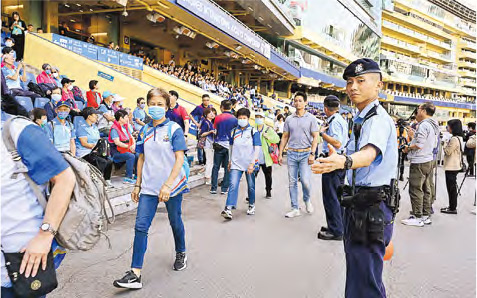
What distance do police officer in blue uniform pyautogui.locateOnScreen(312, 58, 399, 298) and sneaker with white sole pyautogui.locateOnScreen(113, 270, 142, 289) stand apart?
6.02 ft

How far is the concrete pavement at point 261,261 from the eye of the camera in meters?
3.34

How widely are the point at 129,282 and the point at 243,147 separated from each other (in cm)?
315

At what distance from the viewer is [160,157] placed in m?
3.44

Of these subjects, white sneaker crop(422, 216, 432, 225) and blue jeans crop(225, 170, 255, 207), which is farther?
white sneaker crop(422, 216, 432, 225)

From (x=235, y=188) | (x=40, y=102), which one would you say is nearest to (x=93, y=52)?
(x=40, y=102)

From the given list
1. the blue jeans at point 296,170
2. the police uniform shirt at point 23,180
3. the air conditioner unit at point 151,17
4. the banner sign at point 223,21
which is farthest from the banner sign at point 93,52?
the police uniform shirt at point 23,180

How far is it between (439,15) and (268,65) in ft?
192

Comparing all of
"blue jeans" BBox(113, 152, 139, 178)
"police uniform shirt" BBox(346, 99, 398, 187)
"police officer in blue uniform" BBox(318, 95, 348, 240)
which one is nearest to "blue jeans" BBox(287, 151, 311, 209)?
"police officer in blue uniform" BBox(318, 95, 348, 240)

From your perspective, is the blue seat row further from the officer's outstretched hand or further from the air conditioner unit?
the air conditioner unit

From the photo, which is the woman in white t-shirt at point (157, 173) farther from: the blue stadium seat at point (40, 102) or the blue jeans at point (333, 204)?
the blue stadium seat at point (40, 102)

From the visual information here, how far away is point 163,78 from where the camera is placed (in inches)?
645

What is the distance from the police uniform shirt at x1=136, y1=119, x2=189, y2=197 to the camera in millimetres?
3387

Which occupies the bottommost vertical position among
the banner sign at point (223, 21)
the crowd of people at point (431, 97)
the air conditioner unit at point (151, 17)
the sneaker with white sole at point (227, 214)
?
the sneaker with white sole at point (227, 214)

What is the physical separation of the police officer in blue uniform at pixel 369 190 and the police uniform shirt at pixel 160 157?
1.59m
